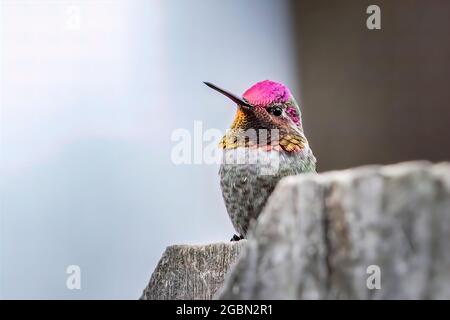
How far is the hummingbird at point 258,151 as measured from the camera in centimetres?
113

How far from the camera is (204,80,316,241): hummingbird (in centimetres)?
113

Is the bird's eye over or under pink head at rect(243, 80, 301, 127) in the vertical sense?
under

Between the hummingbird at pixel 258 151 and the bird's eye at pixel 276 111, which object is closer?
the hummingbird at pixel 258 151

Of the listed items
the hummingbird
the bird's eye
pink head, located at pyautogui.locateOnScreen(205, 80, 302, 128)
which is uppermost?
pink head, located at pyautogui.locateOnScreen(205, 80, 302, 128)

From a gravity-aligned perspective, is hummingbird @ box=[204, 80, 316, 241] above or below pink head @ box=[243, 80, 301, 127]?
below

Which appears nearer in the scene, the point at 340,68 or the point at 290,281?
the point at 290,281

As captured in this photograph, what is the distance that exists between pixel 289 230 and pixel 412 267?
0.10m

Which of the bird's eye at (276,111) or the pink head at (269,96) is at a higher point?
the pink head at (269,96)

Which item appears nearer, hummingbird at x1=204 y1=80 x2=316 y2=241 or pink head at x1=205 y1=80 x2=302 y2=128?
hummingbird at x1=204 y1=80 x2=316 y2=241

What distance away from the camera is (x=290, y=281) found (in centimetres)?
50

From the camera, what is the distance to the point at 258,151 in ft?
3.86

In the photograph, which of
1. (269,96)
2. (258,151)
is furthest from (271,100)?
(258,151)
